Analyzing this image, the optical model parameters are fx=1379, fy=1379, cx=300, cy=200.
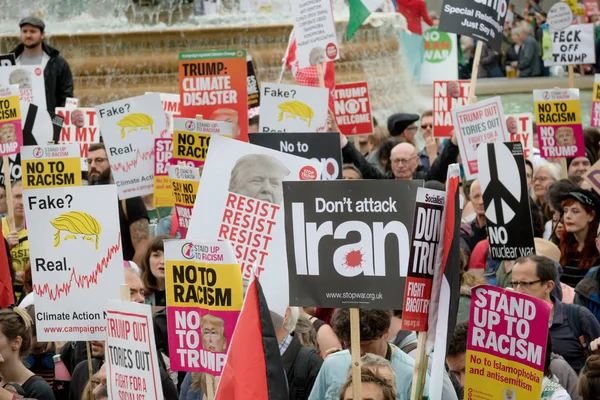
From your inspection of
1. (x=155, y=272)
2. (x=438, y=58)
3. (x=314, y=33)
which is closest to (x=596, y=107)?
(x=314, y=33)

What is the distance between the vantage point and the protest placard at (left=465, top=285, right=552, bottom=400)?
5469 mm

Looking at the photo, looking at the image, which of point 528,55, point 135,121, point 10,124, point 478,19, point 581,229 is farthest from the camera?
point 528,55

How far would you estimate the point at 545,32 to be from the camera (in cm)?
2472

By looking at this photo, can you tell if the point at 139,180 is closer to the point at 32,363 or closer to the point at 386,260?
the point at 32,363

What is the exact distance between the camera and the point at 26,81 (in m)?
13.1

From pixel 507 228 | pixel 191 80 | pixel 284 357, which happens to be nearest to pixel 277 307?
pixel 284 357

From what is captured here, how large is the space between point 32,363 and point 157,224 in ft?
7.60

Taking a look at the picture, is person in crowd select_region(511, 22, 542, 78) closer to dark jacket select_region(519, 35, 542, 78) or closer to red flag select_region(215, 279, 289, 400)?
dark jacket select_region(519, 35, 542, 78)

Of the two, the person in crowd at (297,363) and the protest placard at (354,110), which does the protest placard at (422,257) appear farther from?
the protest placard at (354,110)

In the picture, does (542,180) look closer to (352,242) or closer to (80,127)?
(80,127)

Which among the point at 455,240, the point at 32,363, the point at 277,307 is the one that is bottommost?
the point at 32,363

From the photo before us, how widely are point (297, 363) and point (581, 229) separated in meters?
3.00

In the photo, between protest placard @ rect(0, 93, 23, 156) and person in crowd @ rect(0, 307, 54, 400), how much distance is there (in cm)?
338

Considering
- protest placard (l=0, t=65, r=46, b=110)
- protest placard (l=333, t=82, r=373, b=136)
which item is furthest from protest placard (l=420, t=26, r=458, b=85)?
protest placard (l=0, t=65, r=46, b=110)
